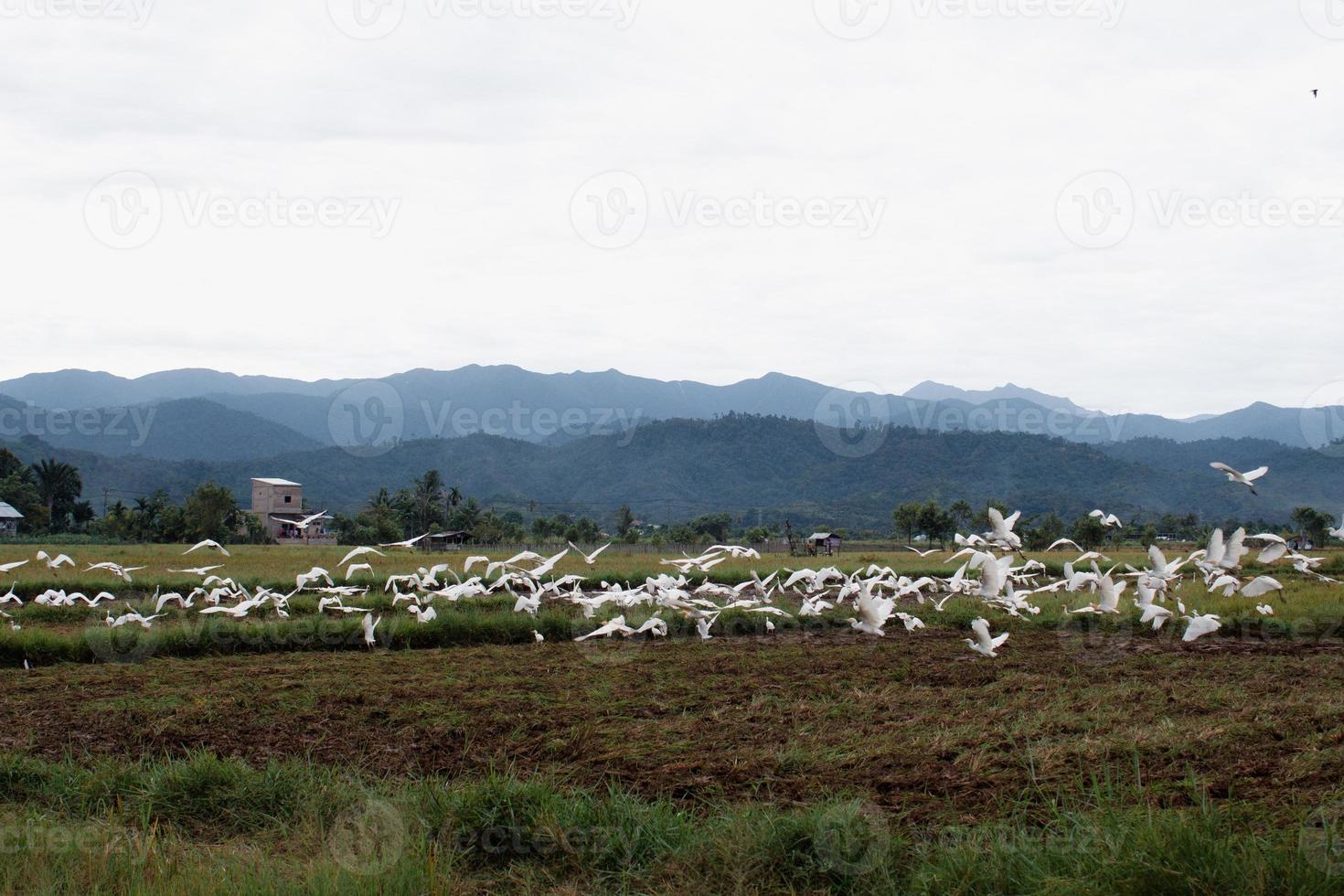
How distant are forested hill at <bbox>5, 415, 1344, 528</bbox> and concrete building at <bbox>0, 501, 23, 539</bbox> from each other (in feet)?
118

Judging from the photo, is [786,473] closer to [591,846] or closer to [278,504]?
[278,504]

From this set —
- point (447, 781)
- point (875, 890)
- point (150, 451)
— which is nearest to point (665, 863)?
point (875, 890)

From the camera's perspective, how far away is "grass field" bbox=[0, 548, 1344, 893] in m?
2.92

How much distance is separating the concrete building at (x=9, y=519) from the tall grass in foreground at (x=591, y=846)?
55.8m

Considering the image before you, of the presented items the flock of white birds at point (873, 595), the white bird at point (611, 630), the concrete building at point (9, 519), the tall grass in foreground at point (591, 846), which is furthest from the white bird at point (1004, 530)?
the concrete building at point (9, 519)

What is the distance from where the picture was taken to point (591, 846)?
3.26 metres

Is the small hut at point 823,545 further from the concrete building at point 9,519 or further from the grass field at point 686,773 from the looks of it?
the concrete building at point 9,519

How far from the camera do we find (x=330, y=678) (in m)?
6.61

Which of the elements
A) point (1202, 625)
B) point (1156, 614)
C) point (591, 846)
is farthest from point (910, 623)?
point (591, 846)

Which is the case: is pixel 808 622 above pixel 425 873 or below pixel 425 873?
below

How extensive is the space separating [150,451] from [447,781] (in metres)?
167

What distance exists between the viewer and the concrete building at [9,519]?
50178mm

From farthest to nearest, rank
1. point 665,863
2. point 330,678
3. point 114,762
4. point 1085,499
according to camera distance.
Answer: point 1085,499 → point 330,678 → point 114,762 → point 665,863

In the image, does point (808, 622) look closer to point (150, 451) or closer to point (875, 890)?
point (875, 890)
